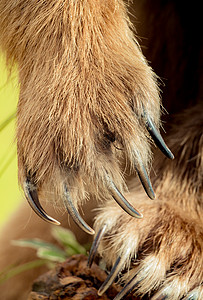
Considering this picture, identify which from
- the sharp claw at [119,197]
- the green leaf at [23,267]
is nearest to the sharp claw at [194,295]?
the sharp claw at [119,197]

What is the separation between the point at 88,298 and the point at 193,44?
0.74 m

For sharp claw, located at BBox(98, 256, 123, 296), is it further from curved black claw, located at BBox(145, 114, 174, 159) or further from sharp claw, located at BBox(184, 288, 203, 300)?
curved black claw, located at BBox(145, 114, 174, 159)

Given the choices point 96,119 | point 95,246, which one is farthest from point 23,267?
point 96,119

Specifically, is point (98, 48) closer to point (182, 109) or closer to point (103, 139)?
point (103, 139)

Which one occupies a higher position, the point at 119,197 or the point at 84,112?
the point at 84,112

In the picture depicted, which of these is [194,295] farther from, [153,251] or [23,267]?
[23,267]

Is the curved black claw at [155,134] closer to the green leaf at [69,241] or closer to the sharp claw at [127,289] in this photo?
the sharp claw at [127,289]

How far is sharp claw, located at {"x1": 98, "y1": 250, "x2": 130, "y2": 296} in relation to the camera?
100 centimetres

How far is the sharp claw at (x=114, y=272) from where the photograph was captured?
39.2 inches

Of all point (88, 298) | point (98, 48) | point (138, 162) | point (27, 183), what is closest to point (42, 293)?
point (88, 298)

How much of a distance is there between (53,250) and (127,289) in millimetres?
460

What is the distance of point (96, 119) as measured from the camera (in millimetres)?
854

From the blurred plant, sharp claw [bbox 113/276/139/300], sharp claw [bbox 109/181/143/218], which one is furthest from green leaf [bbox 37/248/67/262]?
sharp claw [bbox 109/181/143/218]

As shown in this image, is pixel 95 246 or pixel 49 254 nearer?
pixel 95 246
